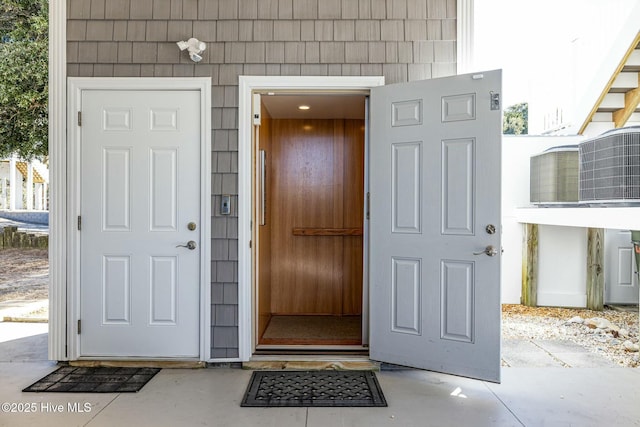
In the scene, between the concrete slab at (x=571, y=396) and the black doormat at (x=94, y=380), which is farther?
the black doormat at (x=94, y=380)

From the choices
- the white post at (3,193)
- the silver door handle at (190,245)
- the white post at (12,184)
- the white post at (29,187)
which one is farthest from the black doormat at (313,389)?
the white post at (3,193)

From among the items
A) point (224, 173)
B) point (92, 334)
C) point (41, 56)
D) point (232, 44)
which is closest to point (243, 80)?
point (232, 44)

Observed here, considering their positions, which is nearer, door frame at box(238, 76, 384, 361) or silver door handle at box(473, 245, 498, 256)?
silver door handle at box(473, 245, 498, 256)

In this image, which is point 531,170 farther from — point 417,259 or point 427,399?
point 427,399

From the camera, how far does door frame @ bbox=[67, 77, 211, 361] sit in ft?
11.5

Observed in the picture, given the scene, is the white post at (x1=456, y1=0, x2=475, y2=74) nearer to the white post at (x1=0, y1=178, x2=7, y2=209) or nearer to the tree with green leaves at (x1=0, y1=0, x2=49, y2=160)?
the tree with green leaves at (x1=0, y1=0, x2=49, y2=160)

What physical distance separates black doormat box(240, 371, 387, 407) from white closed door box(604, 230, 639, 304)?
4477 mm

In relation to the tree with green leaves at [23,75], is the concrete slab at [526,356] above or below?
below

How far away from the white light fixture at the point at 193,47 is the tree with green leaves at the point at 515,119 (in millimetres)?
12574

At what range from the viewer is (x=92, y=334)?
3.54m

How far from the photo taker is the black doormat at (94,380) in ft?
10.1

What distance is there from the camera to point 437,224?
3266 millimetres

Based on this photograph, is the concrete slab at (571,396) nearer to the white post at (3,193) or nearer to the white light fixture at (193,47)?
the white light fixture at (193,47)

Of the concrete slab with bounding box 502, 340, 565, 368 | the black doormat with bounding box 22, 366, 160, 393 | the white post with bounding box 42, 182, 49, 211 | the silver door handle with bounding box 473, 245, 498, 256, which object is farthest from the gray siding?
the white post with bounding box 42, 182, 49, 211
